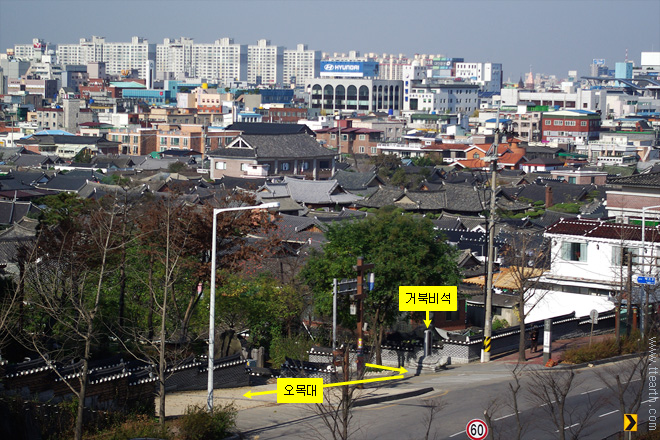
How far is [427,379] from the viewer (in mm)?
23703

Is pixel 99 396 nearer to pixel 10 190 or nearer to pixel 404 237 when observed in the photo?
pixel 404 237

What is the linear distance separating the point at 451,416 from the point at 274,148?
69198 mm

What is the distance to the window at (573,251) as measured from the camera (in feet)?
99.8

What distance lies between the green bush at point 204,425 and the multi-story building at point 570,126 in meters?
118

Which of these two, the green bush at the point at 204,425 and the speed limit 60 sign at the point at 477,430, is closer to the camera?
the speed limit 60 sign at the point at 477,430

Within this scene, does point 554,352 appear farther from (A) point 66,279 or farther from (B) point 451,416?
(A) point 66,279

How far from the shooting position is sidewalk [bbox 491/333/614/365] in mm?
25484

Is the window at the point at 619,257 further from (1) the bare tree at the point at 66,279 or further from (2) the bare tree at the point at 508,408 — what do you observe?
(1) the bare tree at the point at 66,279

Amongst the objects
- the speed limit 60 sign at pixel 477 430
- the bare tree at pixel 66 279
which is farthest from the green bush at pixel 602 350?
the bare tree at pixel 66 279

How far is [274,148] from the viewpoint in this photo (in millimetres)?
87188

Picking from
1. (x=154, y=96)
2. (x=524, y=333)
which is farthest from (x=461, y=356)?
(x=154, y=96)

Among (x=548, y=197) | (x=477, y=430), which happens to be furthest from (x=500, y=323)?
(x=548, y=197)

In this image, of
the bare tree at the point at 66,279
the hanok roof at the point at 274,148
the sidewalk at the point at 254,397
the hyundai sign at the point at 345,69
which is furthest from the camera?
the hyundai sign at the point at 345,69

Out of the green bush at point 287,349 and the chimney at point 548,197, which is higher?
the chimney at point 548,197
